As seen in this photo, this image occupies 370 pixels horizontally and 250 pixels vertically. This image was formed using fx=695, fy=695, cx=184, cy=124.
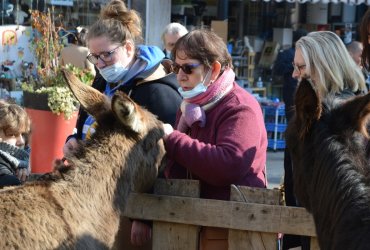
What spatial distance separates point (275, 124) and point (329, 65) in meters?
8.48

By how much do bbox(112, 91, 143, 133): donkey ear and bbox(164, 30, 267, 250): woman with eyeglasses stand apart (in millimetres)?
217

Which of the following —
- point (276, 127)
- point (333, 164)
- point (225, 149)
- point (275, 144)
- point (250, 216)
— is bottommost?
point (275, 144)

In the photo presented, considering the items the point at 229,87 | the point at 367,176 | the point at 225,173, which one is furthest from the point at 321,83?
the point at 367,176

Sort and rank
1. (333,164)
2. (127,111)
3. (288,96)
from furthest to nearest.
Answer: (288,96)
(127,111)
(333,164)

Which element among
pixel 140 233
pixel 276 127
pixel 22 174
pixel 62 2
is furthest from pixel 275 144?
pixel 140 233

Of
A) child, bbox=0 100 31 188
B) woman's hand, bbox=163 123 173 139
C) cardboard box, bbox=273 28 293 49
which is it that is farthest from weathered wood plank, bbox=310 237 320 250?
cardboard box, bbox=273 28 293 49

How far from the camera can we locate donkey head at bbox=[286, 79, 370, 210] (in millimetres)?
3170

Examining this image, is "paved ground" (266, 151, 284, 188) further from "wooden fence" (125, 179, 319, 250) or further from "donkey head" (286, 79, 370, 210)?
"donkey head" (286, 79, 370, 210)

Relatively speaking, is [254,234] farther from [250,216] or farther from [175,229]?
[175,229]

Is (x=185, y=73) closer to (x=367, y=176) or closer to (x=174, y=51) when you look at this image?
(x=174, y=51)

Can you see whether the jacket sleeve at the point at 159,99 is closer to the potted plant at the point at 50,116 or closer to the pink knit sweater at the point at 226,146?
the pink knit sweater at the point at 226,146

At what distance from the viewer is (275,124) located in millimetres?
12820

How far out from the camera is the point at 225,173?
389 centimetres

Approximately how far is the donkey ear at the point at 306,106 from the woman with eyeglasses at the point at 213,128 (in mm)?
575
